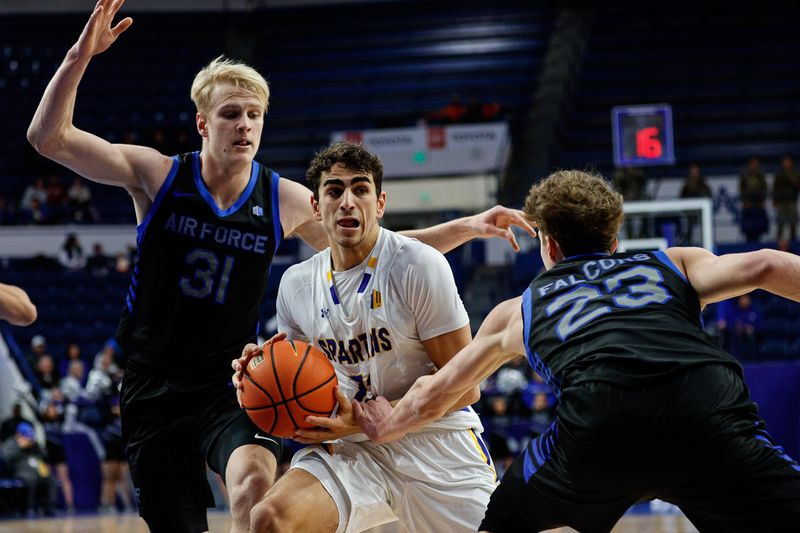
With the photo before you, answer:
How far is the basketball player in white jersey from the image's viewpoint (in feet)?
12.3

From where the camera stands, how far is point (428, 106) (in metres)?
19.6

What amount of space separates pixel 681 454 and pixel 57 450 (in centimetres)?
1041

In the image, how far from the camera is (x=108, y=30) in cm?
383

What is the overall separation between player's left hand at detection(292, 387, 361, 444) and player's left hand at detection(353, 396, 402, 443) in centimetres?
3

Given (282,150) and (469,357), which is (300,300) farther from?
(282,150)

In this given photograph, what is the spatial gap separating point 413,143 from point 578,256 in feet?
46.3

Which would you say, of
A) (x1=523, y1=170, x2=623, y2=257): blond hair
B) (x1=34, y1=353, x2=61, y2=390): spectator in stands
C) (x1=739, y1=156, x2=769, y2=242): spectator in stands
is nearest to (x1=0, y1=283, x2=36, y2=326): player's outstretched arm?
(x1=523, y1=170, x2=623, y2=257): blond hair

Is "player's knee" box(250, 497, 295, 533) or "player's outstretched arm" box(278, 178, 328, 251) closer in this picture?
"player's knee" box(250, 497, 295, 533)

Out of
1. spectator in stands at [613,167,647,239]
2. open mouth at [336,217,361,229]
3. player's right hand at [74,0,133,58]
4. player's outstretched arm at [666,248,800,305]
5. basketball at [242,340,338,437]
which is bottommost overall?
basketball at [242,340,338,437]

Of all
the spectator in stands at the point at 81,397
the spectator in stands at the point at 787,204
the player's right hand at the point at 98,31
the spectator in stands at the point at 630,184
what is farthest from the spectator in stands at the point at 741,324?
the player's right hand at the point at 98,31

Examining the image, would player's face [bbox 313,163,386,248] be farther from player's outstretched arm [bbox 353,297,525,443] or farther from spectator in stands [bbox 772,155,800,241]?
spectator in stands [bbox 772,155,800,241]

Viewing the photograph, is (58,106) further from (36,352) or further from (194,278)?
(36,352)

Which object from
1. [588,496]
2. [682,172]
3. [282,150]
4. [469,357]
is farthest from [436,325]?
[282,150]

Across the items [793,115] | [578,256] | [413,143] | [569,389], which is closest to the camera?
[569,389]
